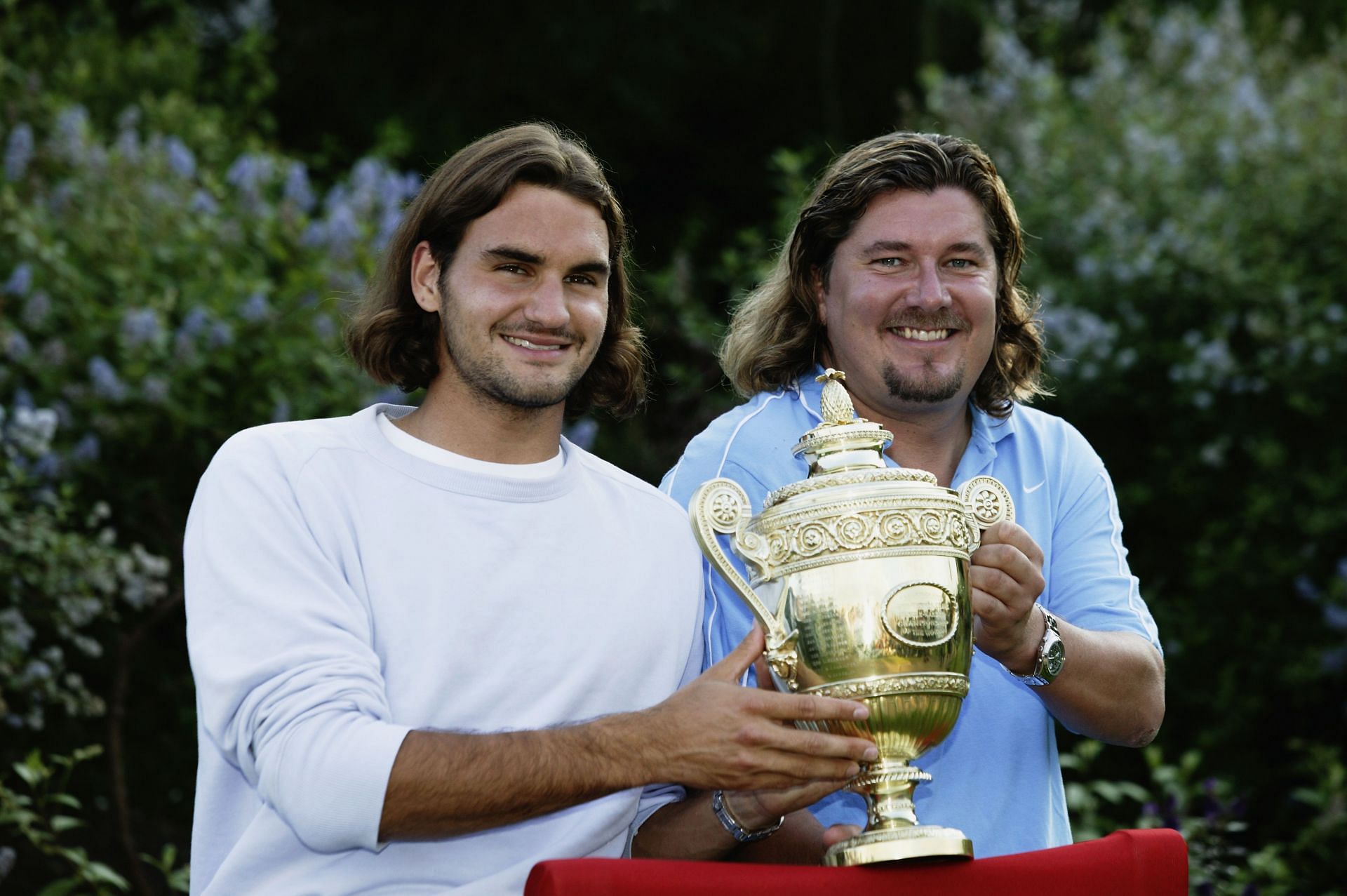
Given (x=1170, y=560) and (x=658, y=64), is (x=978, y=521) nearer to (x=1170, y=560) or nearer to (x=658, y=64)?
(x=1170, y=560)

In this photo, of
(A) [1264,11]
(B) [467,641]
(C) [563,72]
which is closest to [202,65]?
(C) [563,72]

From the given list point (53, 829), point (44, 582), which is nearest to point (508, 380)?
point (53, 829)

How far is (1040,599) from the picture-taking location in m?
3.58

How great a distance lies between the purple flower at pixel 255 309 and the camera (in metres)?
5.79

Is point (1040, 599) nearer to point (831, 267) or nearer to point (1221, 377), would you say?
point (831, 267)

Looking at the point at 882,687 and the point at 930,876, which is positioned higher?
the point at 882,687

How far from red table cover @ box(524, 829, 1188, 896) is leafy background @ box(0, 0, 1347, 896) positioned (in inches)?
85.0

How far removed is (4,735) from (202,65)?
19.7 ft

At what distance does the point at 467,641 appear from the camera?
2922 millimetres

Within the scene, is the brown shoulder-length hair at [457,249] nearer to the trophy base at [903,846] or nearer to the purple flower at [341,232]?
the trophy base at [903,846]

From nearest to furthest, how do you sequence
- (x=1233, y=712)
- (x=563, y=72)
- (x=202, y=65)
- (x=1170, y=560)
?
(x=1233, y=712), (x=1170, y=560), (x=202, y=65), (x=563, y=72)

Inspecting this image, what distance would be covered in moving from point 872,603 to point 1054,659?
540mm

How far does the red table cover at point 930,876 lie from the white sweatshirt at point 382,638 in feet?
1.06

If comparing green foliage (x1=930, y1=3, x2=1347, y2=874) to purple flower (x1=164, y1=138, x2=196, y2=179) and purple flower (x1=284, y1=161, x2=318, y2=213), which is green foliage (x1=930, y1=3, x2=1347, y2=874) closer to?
purple flower (x1=284, y1=161, x2=318, y2=213)
